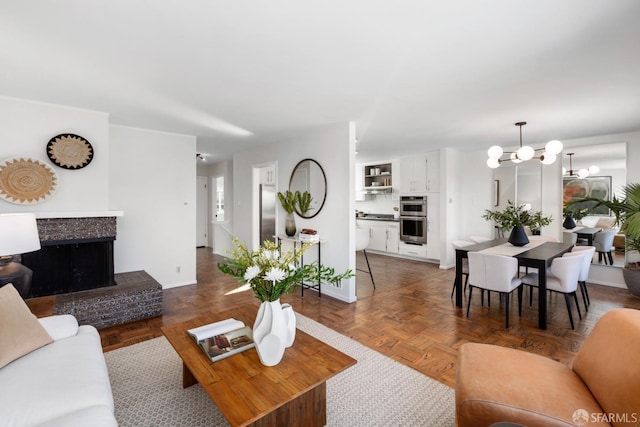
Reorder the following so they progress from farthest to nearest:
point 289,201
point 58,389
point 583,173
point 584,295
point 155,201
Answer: point 583,173, point 289,201, point 155,201, point 584,295, point 58,389

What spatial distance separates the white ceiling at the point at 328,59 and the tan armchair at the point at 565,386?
1679mm

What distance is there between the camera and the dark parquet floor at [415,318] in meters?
2.52

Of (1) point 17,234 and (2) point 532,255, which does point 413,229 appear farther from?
(1) point 17,234

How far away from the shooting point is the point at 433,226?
6117 mm

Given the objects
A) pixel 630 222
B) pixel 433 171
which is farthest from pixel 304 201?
pixel 630 222

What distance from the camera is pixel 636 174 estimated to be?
4.29 metres

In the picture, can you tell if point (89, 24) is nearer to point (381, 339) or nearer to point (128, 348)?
point (128, 348)

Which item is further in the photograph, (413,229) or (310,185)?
(413,229)

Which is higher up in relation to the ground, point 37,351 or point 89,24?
point 89,24

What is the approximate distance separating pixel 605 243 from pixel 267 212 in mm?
5599

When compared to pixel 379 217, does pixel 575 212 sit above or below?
above

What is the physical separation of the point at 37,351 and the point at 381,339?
244 cm

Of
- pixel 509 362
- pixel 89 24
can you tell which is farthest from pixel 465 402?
pixel 89 24

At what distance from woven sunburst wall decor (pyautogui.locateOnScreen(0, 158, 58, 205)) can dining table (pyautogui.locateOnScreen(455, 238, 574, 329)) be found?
4589 millimetres
